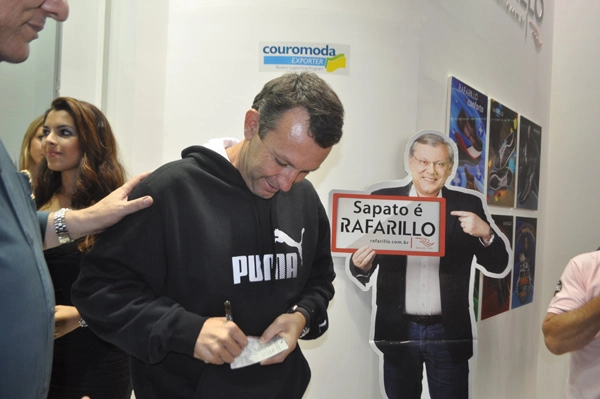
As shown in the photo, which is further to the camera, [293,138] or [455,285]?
[455,285]

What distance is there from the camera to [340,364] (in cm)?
264

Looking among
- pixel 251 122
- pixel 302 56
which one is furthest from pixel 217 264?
pixel 302 56

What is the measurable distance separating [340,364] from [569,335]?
3.50 ft

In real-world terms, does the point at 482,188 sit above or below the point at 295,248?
above

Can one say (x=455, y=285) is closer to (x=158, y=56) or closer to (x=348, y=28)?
(x=348, y=28)

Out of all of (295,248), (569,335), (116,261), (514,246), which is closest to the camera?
(116,261)

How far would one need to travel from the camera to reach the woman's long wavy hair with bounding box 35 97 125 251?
2172mm

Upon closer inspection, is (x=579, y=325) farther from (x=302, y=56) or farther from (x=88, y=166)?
(x=88, y=166)

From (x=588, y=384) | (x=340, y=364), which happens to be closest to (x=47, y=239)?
(x=340, y=364)

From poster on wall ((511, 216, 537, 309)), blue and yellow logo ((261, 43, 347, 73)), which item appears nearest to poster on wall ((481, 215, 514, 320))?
poster on wall ((511, 216, 537, 309))

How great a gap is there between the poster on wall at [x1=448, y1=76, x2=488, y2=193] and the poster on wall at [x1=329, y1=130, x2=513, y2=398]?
0.24 metres

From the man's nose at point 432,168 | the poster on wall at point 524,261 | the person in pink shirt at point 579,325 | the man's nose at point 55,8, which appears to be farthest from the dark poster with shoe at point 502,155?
the man's nose at point 55,8

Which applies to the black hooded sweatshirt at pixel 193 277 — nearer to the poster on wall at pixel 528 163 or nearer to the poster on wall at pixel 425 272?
the poster on wall at pixel 425 272

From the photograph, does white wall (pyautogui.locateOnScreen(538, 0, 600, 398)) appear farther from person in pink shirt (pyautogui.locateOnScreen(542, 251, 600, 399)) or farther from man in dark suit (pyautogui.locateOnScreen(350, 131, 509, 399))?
person in pink shirt (pyautogui.locateOnScreen(542, 251, 600, 399))
